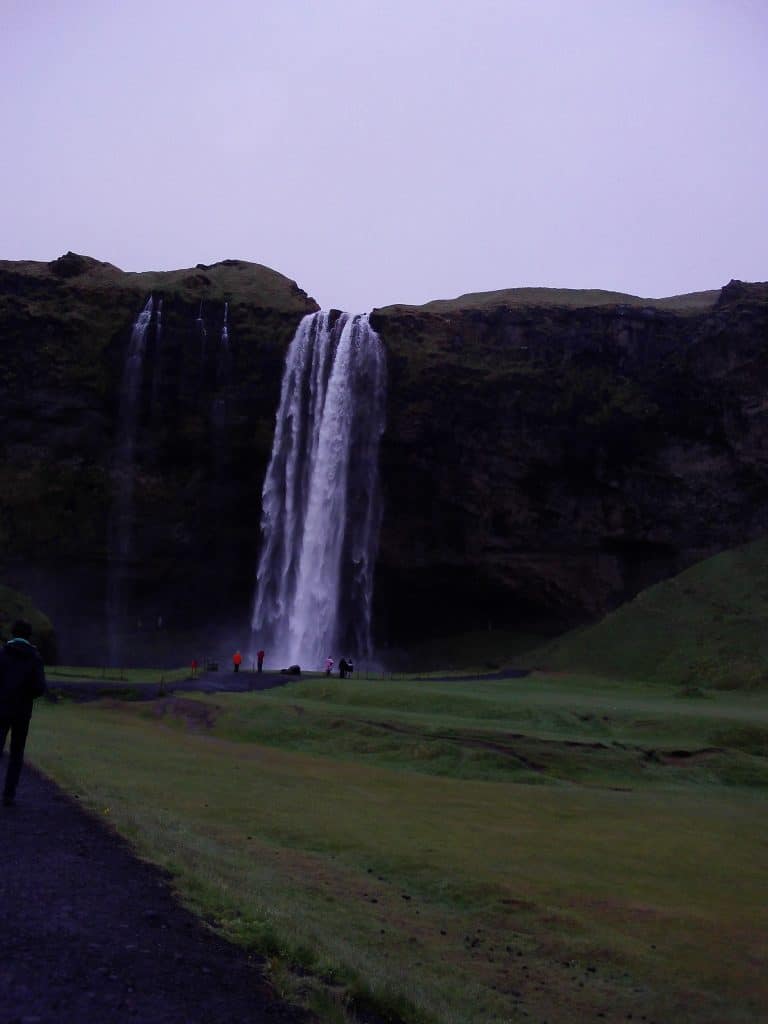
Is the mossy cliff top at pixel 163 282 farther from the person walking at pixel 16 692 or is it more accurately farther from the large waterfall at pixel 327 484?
the person walking at pixel 16 692

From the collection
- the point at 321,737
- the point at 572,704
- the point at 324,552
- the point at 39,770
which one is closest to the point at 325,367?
the point at 324,552

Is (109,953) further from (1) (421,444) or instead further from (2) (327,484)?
(1) (421,444)

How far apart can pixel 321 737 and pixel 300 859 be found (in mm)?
14105

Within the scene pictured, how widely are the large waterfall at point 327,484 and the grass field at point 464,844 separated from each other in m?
32.6

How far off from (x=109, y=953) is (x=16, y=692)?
5.17m

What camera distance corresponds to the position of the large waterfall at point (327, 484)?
2456 inches

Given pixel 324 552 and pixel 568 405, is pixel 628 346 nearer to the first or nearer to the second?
pixel 568 405

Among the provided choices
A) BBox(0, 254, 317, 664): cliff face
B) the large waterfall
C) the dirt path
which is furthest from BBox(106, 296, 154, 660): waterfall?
the dirt path

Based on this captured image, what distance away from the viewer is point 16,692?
10.4 metres

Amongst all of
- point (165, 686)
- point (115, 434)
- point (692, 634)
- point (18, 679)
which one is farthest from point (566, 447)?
point (18, 679)

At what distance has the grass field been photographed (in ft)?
26.2

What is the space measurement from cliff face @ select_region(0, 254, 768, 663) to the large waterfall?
1139mm

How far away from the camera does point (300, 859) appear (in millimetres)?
11695

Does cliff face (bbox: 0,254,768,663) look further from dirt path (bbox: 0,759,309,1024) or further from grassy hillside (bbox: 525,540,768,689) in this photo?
dirt path (bbox: 0,759,309,1024)
